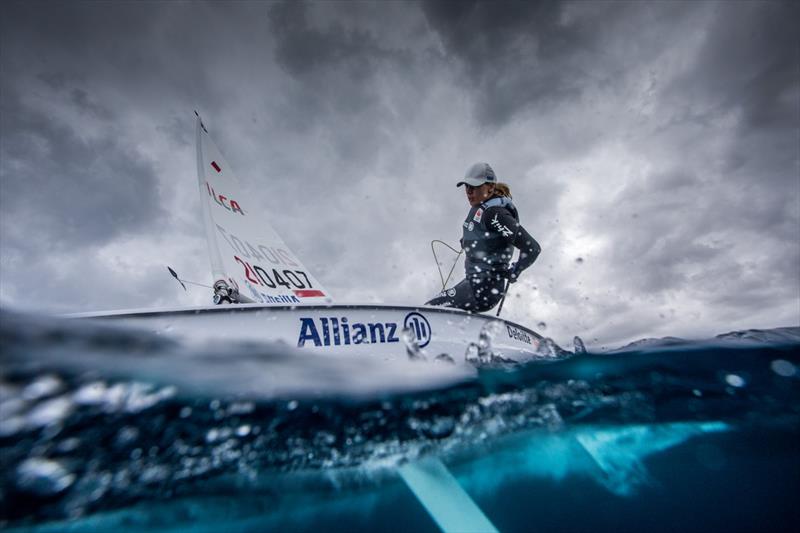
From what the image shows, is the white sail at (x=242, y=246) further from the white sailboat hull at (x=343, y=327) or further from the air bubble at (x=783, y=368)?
the air bubble at (x=783, y=368)

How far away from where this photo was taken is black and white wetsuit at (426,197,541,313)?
527 centimetres

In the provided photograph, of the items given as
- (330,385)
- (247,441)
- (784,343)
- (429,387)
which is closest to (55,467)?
(247,441)

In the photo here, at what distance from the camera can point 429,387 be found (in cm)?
321

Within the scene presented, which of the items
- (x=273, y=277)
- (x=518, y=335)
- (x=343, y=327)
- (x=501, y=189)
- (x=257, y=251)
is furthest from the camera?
(x=257, y=251)

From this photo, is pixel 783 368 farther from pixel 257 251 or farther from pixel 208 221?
pixel 208 221

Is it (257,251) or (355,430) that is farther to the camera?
(257,251)

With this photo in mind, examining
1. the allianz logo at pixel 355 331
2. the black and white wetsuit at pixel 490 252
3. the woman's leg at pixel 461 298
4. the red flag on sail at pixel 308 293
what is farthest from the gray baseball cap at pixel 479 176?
the red flag on sail at pixel 308 293

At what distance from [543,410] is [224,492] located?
11.7 feet

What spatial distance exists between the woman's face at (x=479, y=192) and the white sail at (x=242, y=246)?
10.5ft

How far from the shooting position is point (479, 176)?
5953mm

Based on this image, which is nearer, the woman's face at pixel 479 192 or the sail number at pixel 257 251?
the woman's face at pixel 479 192

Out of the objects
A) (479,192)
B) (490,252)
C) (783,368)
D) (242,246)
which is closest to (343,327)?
(490,252)

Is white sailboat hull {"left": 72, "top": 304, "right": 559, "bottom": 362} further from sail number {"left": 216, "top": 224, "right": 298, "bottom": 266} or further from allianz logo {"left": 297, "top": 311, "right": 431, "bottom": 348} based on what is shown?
sail number {"left": 216, "top": 224, "right": 298, "bottom": 266}

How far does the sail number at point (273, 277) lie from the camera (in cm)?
647
